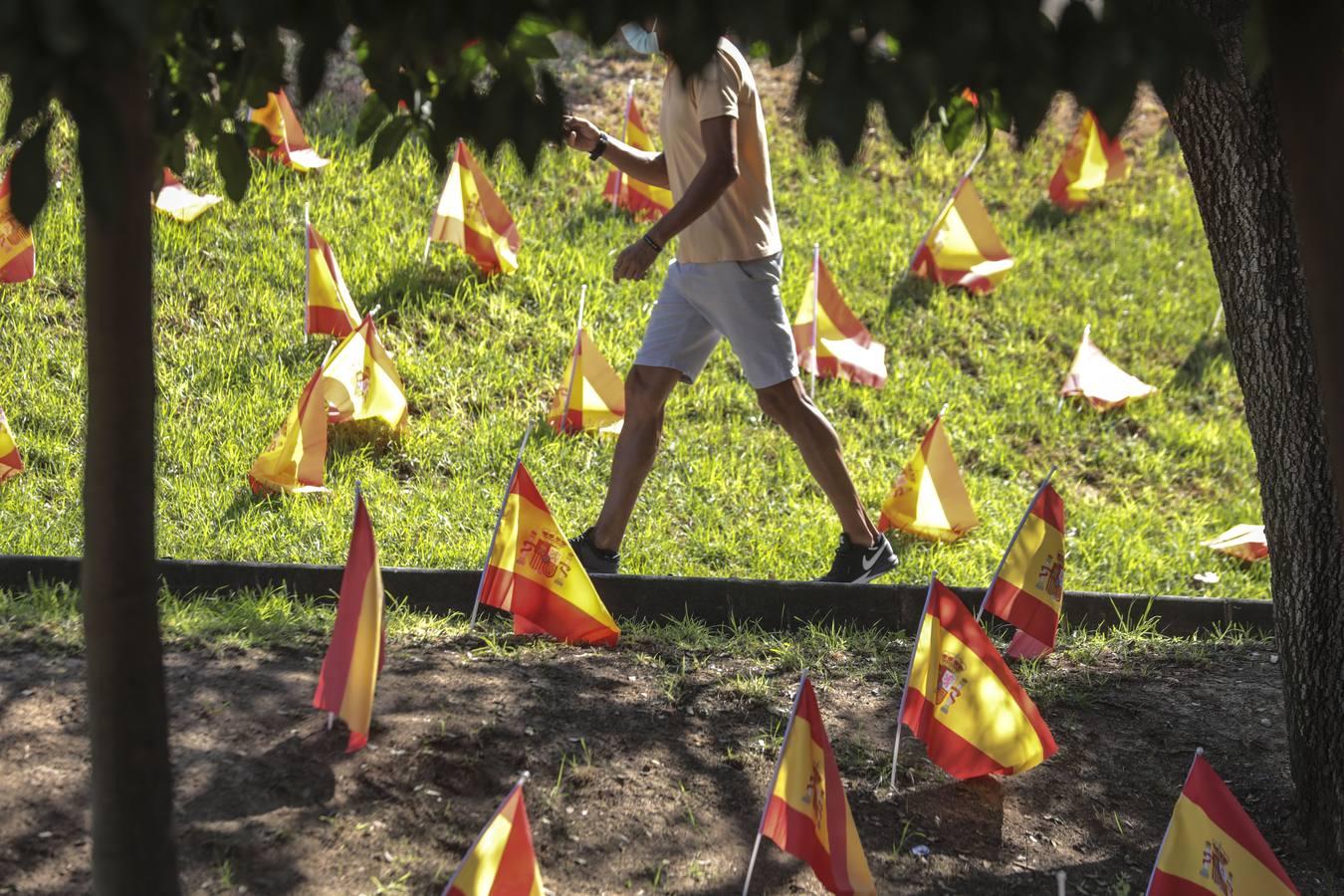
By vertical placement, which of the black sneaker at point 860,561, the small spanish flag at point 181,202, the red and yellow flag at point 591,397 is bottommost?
the black sneaker at point 860,561

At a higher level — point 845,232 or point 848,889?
point 845,232

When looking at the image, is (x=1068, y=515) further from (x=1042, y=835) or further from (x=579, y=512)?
(x=1042, y=835)

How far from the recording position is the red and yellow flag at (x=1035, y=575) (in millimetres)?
4199

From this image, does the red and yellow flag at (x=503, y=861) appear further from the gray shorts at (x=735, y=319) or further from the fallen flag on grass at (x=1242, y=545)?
the fallen flag on grass at (x=1242, y=545)

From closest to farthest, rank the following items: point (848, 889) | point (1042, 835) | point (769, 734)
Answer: point (848, 889) < point (1042, 835) < point (769, 734)

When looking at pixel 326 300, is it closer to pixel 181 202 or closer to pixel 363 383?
pixel 363 383

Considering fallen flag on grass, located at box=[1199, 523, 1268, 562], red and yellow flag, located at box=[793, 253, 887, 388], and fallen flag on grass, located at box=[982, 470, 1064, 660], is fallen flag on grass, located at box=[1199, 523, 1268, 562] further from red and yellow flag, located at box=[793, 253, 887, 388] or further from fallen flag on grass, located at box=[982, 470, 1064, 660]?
fallen flag on grass, located at box=[982, 470, 1064, 660]

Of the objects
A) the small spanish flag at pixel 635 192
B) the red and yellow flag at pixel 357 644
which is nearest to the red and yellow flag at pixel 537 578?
the red and yellow flag at pixel 357 644

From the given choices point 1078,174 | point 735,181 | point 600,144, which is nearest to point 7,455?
point 600,144

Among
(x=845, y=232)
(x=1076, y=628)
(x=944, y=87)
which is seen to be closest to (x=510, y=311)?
(x=845, y=232)

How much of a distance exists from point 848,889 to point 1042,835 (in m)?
0.75

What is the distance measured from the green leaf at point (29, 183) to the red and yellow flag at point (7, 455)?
3.27 metres

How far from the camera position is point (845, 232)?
7.81 metres

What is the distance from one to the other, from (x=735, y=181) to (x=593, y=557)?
124 cm
